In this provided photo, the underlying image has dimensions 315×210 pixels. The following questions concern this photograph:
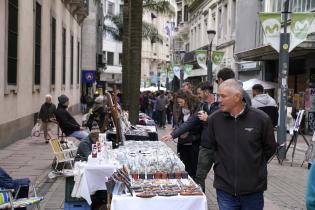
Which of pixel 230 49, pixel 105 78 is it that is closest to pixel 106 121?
pixel 230 49

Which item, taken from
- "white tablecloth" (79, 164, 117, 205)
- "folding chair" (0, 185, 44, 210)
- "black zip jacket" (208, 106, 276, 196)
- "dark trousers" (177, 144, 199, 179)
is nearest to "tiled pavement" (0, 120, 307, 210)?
"dark trousers" (177, 144, 199, 179)

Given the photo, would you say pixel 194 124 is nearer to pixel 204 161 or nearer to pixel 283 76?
pixel 204 161

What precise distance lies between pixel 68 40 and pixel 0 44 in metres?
16.3

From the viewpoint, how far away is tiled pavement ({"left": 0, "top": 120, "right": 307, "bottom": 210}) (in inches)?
325

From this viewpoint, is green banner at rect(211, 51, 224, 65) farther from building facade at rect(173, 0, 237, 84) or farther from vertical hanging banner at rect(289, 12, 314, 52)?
vertical hanging banner at rect(289, 12, 314, 52)

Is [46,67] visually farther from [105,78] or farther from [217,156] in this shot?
[105,78]

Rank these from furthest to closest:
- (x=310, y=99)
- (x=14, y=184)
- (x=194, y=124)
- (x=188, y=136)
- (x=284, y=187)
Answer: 1. (x=310, y=99)
2. (x=284, y=187)
3. (x=188, y=136)
4. (x=194, y=124)
5. (x=14, y=184)

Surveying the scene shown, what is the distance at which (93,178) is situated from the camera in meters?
6.39

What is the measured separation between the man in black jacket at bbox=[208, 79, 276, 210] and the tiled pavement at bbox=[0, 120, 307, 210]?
128 inches

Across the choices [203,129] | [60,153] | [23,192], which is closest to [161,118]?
[60,153]

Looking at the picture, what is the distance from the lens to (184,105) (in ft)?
24.4

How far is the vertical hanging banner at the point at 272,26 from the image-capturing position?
43.5 ft

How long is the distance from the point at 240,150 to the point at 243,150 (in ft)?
0.08

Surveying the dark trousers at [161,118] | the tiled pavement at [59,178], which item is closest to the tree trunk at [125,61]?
the tiled pavement at [59,178]
